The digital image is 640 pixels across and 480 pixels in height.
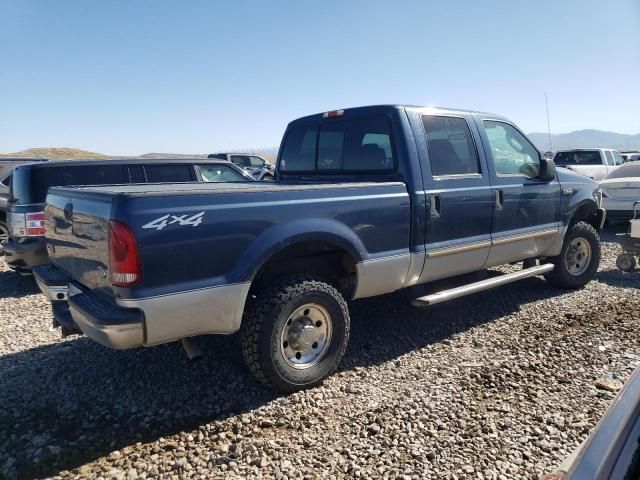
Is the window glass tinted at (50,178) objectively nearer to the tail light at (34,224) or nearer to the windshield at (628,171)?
the tail light at (34,224)

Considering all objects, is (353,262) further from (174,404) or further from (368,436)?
(174,404)

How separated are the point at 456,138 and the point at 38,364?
424 cm

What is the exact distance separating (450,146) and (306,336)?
2.29 meters

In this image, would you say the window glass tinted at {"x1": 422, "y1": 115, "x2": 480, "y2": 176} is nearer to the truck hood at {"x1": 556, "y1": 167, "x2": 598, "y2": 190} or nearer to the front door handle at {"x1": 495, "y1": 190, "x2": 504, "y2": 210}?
the front door handle at {"x1": 495, "y1": 190, "x2": 504, "y2": 210}

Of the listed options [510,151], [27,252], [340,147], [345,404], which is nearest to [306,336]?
[345,404]

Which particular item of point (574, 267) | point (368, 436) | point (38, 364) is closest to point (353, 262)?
point (368, 436)

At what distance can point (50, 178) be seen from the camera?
19.0 feet

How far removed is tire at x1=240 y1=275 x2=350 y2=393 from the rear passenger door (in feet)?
3.45

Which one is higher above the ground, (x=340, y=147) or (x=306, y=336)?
(x=340, y=147)

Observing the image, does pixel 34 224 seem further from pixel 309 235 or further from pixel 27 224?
pixel 309 235

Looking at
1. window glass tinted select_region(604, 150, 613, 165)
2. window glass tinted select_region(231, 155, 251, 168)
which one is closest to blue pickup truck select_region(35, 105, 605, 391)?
window glass tinted select_region(604, 150, 613, 165)

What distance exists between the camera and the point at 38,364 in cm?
A: 401

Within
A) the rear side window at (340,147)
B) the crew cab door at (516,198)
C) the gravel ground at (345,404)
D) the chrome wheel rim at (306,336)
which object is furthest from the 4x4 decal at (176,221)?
the crew cab door at (516,198)

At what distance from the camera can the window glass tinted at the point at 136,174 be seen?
20.5 ft
